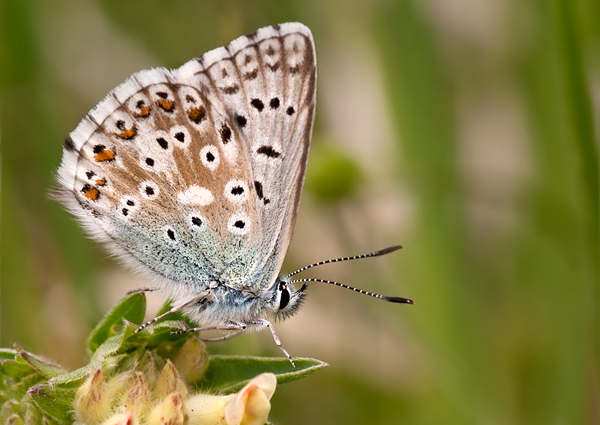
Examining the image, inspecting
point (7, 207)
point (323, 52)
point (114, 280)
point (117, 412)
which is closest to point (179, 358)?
point (117, 412)

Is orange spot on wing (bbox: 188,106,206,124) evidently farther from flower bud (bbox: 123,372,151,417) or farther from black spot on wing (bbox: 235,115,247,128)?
flower bud (bbox: 123,372,151,417)

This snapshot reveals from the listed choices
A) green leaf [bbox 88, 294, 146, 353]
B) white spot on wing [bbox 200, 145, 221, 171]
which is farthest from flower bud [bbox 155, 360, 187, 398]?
white spot on wing [bbox 200, 145, 221, 171]

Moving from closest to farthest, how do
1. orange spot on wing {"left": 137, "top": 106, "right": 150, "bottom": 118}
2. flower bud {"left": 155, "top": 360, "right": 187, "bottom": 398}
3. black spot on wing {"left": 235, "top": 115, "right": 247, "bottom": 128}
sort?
1. flower bud {"left": 155, "top": 360, "right": 187, "bottom": 398}
2. orange spot on wing {"left": 137, "top": 106, "right": 150, "bottom": 118}
3. black spot on wing {"left": 235, "top": 115, "right": 247, "bottom": 128}

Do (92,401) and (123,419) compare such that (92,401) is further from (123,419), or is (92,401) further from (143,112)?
(143,112)

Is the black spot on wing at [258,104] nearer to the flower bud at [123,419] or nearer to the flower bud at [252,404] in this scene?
the flower bud at [252,404]

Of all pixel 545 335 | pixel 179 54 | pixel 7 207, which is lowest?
pixel 545 335

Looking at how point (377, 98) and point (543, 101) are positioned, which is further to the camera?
point (377, 98)

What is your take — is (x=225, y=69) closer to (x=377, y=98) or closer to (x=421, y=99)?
(x=421, y=99)

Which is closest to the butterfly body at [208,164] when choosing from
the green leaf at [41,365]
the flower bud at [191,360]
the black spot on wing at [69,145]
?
the black spot on wing at [69,145]
